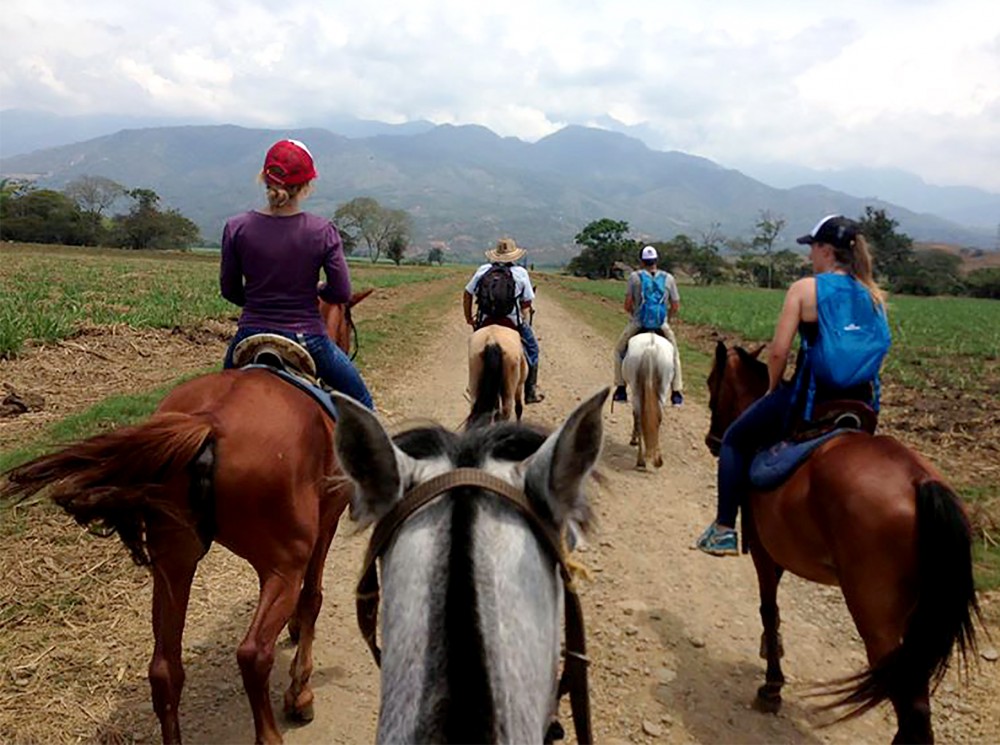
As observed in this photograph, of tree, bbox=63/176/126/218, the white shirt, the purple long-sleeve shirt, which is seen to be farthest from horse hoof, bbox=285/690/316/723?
tree, bbox=63/176/126/218

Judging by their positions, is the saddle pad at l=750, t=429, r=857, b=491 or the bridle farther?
the saddle pad at l=750, t=429, r=857, b=491

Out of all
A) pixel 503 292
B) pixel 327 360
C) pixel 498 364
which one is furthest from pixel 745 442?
pixel 503 292

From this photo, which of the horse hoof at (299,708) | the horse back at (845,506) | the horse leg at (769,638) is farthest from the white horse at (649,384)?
the horse hoof at (299,708)

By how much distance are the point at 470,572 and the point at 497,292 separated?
21.8ft

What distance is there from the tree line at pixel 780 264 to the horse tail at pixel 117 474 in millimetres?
69417

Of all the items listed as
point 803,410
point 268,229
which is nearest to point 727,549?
point 803,410

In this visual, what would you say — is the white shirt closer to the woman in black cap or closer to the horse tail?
the woman in black cap

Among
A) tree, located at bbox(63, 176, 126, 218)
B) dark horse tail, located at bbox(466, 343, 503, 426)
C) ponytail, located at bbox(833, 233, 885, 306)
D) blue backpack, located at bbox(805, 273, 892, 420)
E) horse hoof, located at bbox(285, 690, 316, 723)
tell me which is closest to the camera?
blue backpack, located at bbox(805, 273, 892, 420)

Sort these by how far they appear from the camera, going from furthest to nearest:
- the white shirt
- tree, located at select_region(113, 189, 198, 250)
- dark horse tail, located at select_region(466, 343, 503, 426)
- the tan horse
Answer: tree, located at select_region(113, 189, 198, 250), the white shirt, the tan horse, dark horse tail, located at select_region(466, 343, 503, 426)

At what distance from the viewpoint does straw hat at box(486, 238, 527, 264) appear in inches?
323

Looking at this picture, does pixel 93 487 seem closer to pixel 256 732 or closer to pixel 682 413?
pixel 256 732

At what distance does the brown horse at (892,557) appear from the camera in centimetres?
288

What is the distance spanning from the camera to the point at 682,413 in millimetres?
10836

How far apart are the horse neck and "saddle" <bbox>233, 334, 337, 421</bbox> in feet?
7.31
